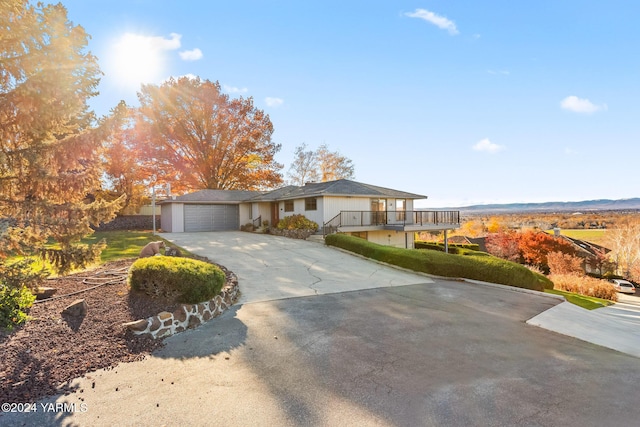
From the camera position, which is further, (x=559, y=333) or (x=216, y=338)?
(x=559, y=333)

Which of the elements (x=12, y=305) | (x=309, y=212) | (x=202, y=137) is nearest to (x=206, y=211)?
(x=309, y=212)

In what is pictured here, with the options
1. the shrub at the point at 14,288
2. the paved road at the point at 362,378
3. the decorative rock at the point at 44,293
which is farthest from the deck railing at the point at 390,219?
the shrub at the point at 14,288

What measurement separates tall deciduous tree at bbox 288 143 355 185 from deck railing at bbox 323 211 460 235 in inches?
697

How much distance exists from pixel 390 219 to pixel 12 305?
61.9ft

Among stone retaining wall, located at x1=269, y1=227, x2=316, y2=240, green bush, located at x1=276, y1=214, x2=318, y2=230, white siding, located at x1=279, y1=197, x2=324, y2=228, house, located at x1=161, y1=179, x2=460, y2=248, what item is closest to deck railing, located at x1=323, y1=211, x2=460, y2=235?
house, located at x1=161, y1=179, x2=460, y2=248

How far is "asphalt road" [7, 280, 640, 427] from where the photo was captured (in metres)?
3.01

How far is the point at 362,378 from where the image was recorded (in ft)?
12.2

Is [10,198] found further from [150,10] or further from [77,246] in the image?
[150,10]

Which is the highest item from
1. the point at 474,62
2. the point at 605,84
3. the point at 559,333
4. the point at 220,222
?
the point at 474,62

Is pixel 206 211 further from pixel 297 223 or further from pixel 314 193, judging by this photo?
pixel 314 193

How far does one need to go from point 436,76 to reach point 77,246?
14.9 m

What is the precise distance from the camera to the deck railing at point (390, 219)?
18.7 m

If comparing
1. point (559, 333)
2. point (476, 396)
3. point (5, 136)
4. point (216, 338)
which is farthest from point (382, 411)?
point (5, 136)

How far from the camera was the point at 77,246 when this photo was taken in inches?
218
